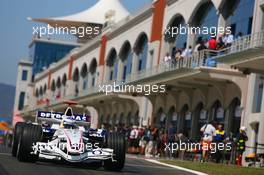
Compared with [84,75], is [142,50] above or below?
above

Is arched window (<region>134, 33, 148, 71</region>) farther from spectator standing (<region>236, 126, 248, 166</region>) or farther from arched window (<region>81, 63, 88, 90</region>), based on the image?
spectator standing (<region>236, 126, 248, 166</region>)

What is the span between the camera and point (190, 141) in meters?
31.6

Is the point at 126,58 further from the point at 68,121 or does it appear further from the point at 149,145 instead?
the point at 68,121

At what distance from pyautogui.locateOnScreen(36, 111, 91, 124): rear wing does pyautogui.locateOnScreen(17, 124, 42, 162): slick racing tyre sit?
2104 mm

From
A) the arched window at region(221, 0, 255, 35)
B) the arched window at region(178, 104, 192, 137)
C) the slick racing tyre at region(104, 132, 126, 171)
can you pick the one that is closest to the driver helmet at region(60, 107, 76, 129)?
the slick racing tyre at region(104, 132, 126, 171)

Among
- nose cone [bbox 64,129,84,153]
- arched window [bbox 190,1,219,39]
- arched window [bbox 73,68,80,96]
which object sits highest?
arched window [bbox 190,1,219,39]

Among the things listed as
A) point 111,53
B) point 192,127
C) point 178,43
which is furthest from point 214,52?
point 111,53

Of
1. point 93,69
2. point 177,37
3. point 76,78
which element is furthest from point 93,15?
point 177,37

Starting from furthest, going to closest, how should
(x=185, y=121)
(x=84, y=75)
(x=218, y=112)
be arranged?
1. (x=84, y=75)
2. (x=185, y=121)
3. (x=218, y=112)

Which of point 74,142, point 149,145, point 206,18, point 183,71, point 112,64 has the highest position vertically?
point 206,18

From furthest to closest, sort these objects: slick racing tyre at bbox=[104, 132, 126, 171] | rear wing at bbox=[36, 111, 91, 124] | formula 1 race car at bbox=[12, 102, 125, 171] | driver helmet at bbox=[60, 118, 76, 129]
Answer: rear wing at bbox=[36, 111, 91, 124] → driver helmet at bbox=[60, 118, 76, 129] → slick racing tyre at bbox=[104, 132, 126, 171] → formula 1 race car at bbox=[12, 102, 125, 171]

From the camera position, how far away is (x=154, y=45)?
1750 inches

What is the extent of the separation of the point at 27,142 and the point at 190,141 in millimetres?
16716

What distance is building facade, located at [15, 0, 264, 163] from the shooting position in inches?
1148
